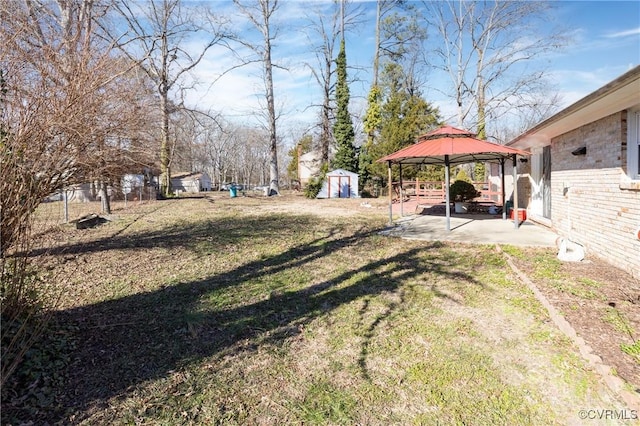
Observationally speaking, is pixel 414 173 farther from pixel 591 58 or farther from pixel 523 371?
pixel 523 371

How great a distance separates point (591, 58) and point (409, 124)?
425 inches

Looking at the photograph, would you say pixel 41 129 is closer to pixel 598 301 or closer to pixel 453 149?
pixel 598 301

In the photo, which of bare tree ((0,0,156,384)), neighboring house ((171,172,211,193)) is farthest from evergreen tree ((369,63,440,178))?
neighboring house ((171,172,211,193))

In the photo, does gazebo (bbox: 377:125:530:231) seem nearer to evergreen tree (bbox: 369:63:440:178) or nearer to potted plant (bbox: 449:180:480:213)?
potted plant (bbox: 449:180:480:213)

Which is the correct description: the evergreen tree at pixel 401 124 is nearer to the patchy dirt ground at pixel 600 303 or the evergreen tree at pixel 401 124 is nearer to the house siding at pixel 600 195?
the house siding at pixel 600 195

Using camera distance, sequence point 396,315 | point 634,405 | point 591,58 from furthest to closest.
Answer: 1. point 591,58
2. point 396,315
3. point 634,405

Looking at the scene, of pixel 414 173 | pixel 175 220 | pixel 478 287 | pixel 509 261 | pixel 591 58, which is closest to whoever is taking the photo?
pixel 478 287

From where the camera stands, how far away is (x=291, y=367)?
3.10 m

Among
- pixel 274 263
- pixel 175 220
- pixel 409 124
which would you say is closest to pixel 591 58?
pixel 409 124

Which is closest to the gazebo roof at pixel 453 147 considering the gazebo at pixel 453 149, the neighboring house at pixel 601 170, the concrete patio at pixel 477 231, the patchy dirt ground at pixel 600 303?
the gazebo at pixel 453 149

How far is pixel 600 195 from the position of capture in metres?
6.26

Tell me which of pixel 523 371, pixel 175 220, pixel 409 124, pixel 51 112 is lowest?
pixel 523 371

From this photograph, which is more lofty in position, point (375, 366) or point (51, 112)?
point (51, 112)

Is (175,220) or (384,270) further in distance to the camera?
(175,220)
